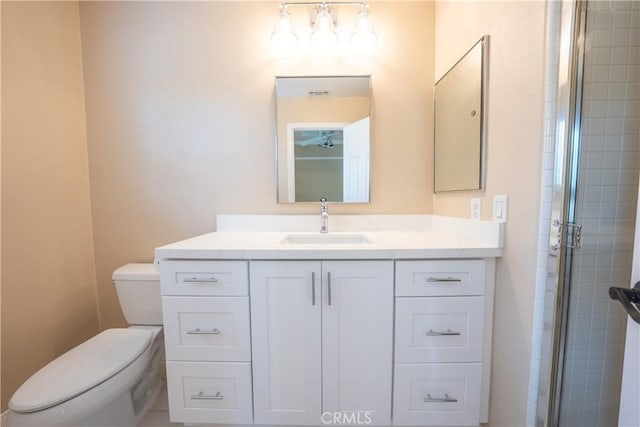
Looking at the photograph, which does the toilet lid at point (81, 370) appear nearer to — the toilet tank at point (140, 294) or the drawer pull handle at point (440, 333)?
the toilet tank at point (140, 294)

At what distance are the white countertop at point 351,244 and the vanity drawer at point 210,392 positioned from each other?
49 centimetres

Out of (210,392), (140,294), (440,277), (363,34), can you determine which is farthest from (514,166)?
(140,294)

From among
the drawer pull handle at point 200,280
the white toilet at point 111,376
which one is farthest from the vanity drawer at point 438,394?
the white toilet at point 111,376

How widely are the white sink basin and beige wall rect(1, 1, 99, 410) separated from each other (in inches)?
50.7

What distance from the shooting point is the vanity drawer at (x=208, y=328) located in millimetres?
1087

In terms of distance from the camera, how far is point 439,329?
3.53 ft

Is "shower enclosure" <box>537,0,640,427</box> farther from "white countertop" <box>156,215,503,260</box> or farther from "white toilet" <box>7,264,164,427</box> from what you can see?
"white toilet" <box>7,264,164,427</box>

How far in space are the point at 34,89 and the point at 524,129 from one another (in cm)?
226

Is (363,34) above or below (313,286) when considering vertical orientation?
above

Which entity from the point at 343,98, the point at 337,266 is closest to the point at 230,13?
the point at 343,98

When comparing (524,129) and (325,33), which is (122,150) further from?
(524,129)

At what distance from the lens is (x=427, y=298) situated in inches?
42.1

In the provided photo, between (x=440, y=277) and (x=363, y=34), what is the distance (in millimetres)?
1381

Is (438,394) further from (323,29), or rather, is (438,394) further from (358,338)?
(323,29)
